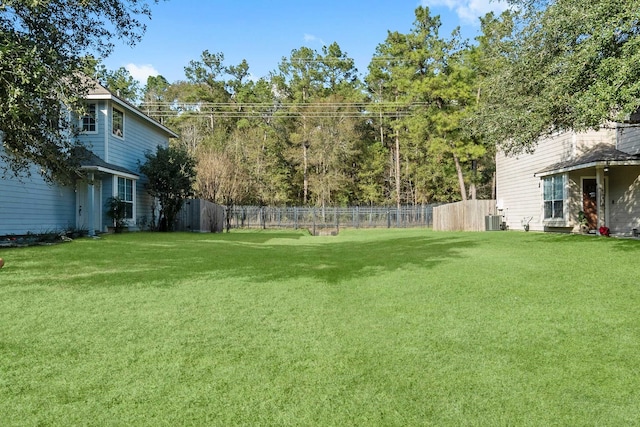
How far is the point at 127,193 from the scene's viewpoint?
18.3 metres

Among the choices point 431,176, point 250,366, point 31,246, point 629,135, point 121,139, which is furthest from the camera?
point 431,176

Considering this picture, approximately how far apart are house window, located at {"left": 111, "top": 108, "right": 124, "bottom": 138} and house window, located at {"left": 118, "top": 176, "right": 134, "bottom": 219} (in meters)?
1.90

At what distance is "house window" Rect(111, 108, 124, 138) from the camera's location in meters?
17.8

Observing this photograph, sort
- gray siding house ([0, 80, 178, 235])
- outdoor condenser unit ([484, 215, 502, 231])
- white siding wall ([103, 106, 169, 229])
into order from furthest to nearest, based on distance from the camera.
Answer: outdoor condenser unit ([484, 215, 502, 231]) → white siding wall ([103, 106, 169, 229]) → gray siding house ([0, 80, 178, 235])

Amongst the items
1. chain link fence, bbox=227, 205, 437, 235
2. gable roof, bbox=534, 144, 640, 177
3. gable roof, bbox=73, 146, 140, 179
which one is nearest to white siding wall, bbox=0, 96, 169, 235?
gable roof, bbox=73, 146, 140, 179

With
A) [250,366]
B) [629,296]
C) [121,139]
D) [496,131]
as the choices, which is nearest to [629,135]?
[496,131]

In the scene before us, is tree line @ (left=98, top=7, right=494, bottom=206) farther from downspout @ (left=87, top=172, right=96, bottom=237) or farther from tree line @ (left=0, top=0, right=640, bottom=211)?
downspout @ (left=87, top=172, right=96, bottom=237)

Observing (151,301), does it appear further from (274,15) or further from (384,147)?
(384,147)

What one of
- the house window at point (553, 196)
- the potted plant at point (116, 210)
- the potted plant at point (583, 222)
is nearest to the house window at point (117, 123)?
the potted plant at point (116, 210)

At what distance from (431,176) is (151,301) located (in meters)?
32.7

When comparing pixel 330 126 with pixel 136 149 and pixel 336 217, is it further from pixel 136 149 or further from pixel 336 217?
pixel 136 149

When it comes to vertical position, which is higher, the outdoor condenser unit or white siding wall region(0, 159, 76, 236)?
white siding wall region(0, 159, 76, 236)

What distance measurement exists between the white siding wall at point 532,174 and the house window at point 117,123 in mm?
15723

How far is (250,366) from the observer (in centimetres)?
314
